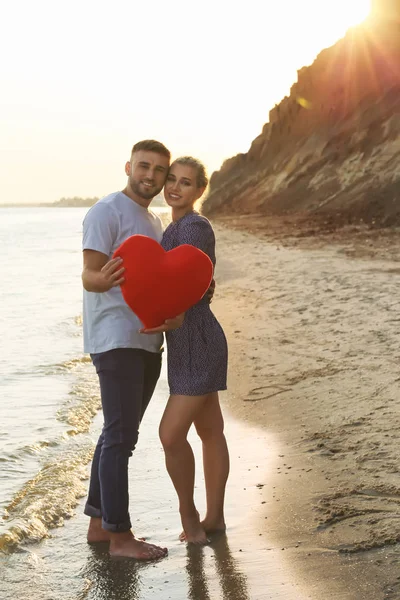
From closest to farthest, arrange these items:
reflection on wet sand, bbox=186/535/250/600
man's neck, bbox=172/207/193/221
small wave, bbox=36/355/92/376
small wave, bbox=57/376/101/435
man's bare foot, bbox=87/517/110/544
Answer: reflection on wet sand, bbox=186/535/250/600
man's neck, bbox=172/207/193/221
man's bare foot, bbox=87/517/110/544
small wave, bbox=57/376/101/435
small wave, bbox=36/355/92/376

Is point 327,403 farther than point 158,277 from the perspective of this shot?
Yes

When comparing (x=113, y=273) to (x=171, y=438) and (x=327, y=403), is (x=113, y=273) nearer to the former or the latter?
(x=171, y=438)

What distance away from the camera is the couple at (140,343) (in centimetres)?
346

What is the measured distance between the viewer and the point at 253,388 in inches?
273

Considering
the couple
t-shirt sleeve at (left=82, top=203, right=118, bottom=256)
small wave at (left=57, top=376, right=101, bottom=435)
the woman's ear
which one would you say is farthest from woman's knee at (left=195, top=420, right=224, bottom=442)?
small wave at (left=57, top=376, right=101, bottom=435)

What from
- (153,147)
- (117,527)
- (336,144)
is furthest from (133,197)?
(336,144)

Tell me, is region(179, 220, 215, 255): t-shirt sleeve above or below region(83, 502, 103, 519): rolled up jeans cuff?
above

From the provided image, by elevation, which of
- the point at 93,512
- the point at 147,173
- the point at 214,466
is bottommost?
the point at 93,512

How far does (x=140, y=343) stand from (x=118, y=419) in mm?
340

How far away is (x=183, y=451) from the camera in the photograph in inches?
143

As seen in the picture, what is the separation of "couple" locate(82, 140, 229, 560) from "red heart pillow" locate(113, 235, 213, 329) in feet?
0.23

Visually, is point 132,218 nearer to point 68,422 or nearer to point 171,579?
point 171,579

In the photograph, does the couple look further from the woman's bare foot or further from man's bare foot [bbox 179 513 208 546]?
the woman's bare foot

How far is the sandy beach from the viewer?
349 cm
